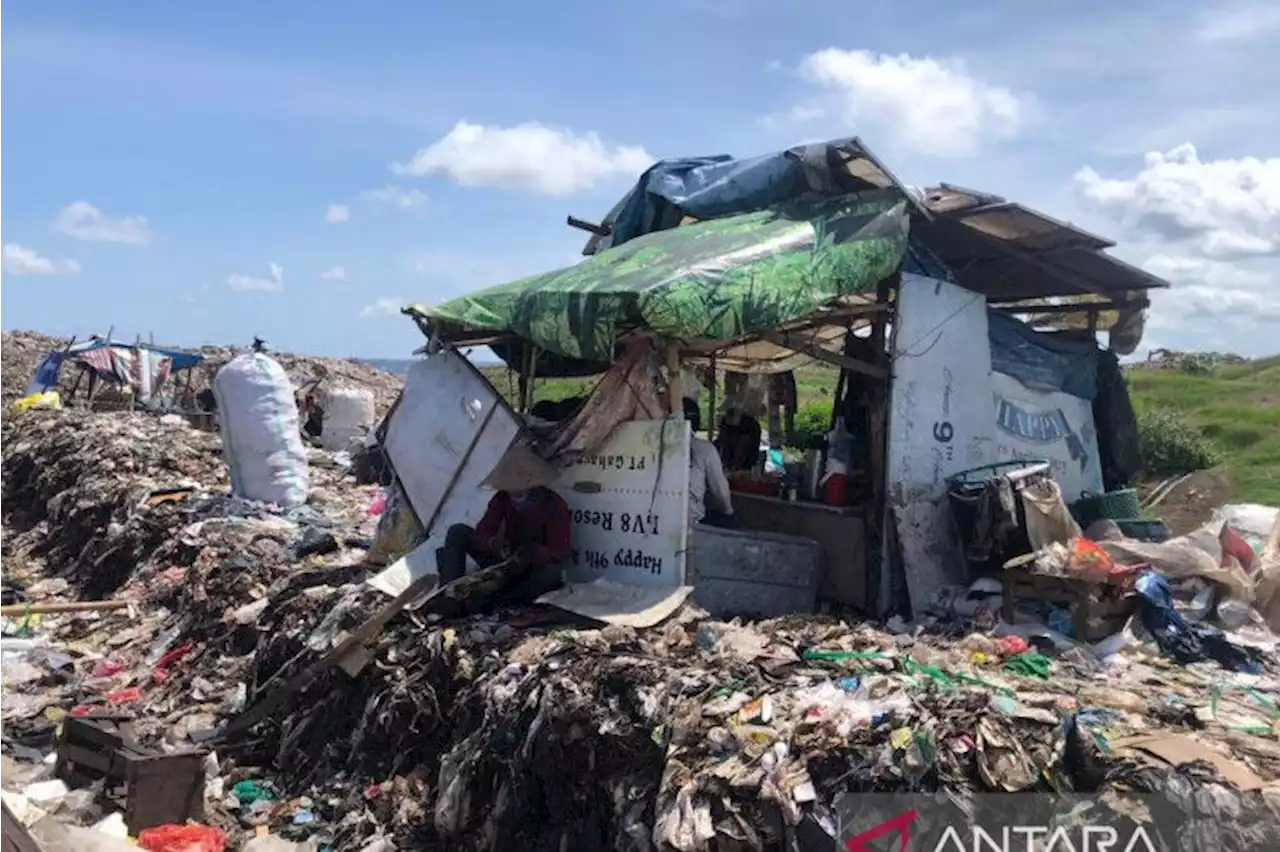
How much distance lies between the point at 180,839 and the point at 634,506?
320 centimetres

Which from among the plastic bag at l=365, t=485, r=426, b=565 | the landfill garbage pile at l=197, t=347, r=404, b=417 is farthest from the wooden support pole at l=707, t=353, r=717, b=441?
the landfill garbage pile at l=197, t=347, r=404, b=417

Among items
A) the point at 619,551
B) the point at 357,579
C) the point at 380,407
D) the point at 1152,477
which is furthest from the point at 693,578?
the point at 380,407

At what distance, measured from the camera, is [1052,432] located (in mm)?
9055

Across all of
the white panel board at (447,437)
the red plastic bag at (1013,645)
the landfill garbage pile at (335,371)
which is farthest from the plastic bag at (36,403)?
the red plastic bag at (1013,645)

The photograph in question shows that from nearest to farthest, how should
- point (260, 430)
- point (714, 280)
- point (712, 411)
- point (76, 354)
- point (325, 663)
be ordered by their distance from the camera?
point (714, 280), point (325, 663), point (712, 411), point (260, 430), point (76, 354)

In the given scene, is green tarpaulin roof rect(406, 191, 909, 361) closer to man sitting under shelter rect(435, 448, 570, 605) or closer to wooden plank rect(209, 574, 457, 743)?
man sitting under shelter rect(435, 448, 570, 605)

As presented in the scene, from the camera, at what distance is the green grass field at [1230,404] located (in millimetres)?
17156

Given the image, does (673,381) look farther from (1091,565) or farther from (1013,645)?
(1091,565)

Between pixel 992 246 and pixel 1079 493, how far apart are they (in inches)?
86.8

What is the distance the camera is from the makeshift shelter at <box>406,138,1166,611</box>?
7.09 metres

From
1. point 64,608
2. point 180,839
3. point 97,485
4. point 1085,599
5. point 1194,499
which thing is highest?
point 1085,599

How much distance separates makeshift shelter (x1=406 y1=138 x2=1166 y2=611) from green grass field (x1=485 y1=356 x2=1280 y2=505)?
221 centimetres

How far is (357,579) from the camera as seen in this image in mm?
8688

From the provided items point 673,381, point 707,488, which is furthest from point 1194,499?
point 673,381
